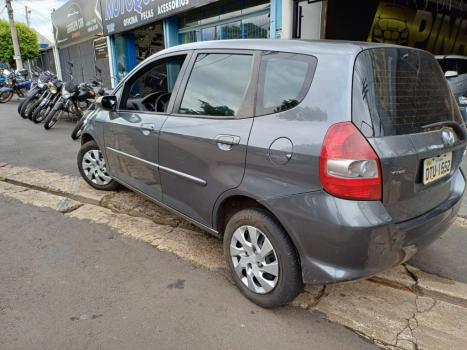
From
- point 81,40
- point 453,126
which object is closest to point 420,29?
point 453,126

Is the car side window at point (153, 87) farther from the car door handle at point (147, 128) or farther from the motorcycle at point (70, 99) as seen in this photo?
the motorcycle at point (70, 99)

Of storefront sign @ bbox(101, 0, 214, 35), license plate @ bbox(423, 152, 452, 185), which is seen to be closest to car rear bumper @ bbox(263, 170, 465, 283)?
license plate @ bbox(423, 152, 452, 185)

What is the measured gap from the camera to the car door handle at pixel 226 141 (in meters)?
2.37

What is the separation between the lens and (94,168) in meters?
4.56

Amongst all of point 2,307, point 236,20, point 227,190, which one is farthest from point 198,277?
point 236,20

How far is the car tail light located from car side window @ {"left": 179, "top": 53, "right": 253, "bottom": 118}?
76 centimetres

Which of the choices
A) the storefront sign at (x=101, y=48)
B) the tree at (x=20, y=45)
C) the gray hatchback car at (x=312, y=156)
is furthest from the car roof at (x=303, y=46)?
the tree at (x=20, y=45)

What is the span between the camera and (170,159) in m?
2.96

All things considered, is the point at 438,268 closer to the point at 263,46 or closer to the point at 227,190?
the point at 227,190

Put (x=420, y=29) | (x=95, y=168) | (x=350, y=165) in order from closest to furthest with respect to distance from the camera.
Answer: (x=350, y=165), (x=95, y=168), (x=420, y=29)

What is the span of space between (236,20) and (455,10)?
650 cm

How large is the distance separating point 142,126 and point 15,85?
13.7 meters

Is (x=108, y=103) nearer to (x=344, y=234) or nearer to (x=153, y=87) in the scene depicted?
(x=153, y=87)

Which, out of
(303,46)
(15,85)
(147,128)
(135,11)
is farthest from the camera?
(15,85)
